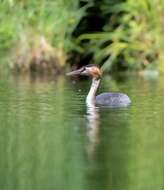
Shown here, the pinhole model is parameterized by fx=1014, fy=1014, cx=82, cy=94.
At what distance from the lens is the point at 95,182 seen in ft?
28.8

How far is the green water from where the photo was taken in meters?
8.91

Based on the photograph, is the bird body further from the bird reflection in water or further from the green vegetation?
the green vegetation

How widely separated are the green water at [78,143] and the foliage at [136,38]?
236 inches

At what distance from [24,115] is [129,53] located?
9629 mm

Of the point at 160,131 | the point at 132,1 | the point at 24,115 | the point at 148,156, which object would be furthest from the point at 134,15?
the point at 148,156

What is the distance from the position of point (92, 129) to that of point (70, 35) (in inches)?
441

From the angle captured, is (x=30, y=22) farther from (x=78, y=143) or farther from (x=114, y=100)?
(x=78, y=143)

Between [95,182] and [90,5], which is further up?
[90,5]

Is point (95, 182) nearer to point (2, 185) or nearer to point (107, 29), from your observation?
point (2, 185)

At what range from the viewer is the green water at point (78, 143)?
8.91 m

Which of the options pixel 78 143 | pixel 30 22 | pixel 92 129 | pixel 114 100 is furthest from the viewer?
pixel 30 22

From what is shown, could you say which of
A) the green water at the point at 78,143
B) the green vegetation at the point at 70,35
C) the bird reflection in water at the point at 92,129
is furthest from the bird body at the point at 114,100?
the green vegetation at the point at 70,35

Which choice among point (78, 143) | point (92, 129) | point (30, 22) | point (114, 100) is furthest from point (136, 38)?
point (78, 143)

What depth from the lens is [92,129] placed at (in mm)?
11789
